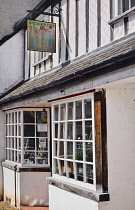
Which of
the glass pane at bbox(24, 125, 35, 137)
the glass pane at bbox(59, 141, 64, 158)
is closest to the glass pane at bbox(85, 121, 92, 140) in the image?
the glass pane at bbox(59, 141, 64, 158)

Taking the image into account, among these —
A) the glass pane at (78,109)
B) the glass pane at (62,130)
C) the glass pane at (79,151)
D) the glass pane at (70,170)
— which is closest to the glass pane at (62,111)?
the glass pane at (62,130)

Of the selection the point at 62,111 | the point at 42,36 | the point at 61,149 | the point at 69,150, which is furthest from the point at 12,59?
the point at 69,150

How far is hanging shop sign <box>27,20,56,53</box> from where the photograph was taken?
32.6 ft

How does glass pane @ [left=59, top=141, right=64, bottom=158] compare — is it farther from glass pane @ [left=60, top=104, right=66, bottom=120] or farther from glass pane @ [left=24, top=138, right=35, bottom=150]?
glass pane @ [left=24, top=138, right=35, bottom=150]

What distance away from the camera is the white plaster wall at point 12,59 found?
13172 millimetres

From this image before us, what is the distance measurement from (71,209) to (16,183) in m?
4.07

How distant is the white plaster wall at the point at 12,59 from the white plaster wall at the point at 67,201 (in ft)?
18.1

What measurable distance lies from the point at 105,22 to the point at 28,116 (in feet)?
15.1

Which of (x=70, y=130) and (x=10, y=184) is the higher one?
(x=70, y=130)

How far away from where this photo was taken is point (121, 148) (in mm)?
6668

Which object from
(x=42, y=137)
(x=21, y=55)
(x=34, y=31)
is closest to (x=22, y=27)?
(x=21, y=55)

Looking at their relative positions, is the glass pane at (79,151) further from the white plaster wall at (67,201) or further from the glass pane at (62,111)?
the glass pane at (62,111)

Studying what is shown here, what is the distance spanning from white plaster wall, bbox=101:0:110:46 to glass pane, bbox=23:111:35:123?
429 centimetres

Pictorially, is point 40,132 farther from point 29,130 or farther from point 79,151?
point 79,151
